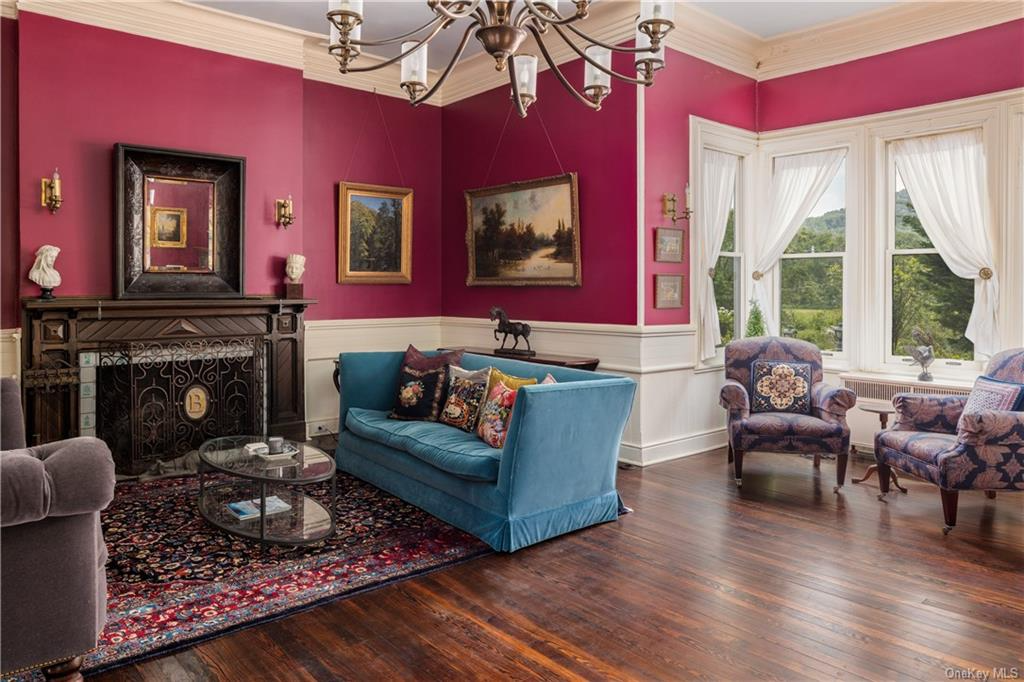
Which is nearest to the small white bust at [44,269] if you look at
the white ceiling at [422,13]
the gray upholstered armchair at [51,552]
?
the white ceiling at [422,13]

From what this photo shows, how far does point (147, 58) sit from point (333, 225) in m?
1.99

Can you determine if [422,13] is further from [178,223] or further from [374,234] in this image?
[178,223]

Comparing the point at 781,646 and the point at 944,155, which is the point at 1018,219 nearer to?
the point at 944,155

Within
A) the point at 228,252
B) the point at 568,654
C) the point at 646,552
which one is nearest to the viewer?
the point at 568,654

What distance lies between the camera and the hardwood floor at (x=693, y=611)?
2566 mm

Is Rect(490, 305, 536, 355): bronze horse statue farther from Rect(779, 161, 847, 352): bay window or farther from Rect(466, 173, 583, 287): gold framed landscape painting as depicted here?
Rect(779, 161, 847, 352): bay window

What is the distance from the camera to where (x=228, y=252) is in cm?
574

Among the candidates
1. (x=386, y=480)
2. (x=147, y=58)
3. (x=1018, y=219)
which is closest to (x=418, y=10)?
(x=147, y=58)

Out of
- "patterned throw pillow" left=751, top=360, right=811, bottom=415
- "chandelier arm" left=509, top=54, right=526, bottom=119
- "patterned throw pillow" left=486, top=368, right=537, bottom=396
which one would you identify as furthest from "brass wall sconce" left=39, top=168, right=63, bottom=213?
"patterned throw pillow" left=751, top=360, right=811, bottom=415

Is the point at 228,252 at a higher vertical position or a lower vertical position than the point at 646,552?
higher

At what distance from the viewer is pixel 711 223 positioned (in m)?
6.09

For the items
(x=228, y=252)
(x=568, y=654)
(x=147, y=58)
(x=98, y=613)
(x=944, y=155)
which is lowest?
(x=568, y=654)

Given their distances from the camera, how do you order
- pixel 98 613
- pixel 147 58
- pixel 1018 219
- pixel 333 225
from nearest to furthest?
pixel 98 613
pixel 1018 219
pixel 147 58
pixel 333 225

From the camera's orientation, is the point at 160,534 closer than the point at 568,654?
No
